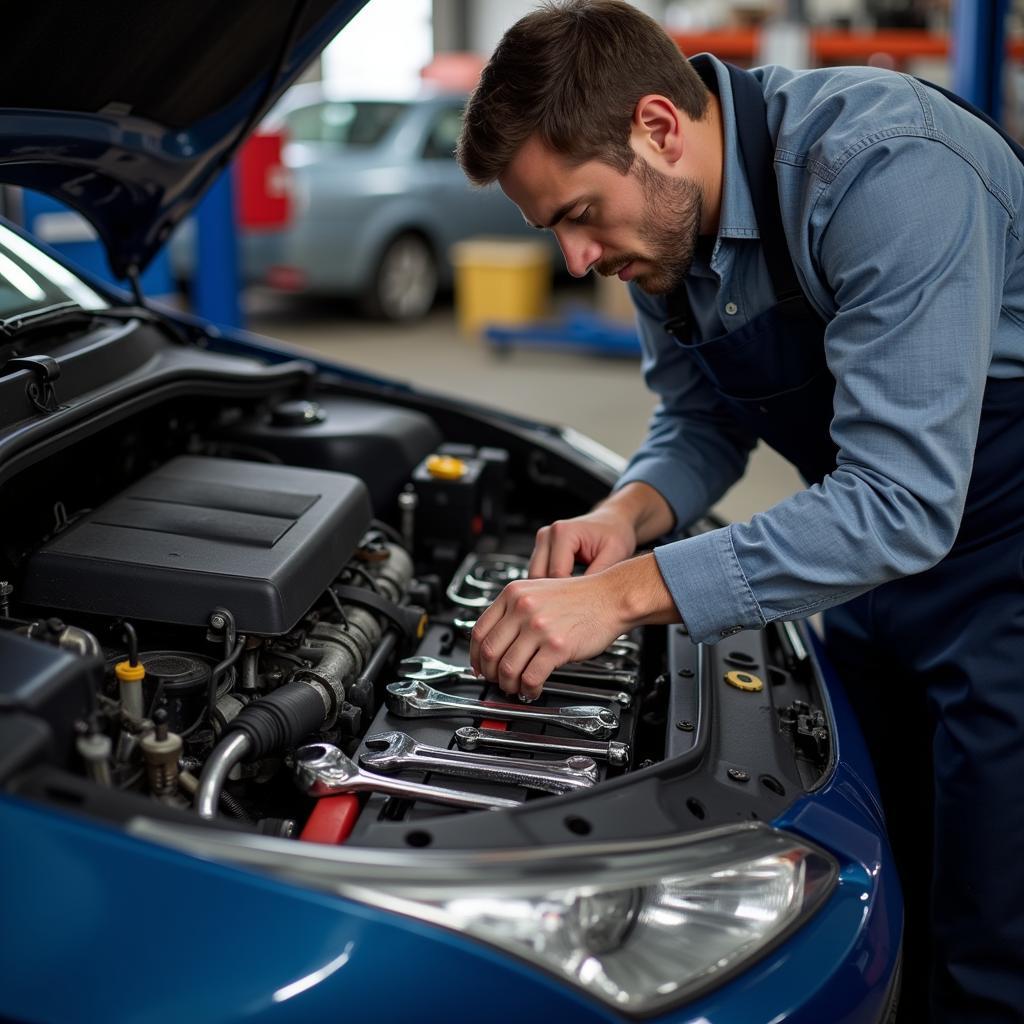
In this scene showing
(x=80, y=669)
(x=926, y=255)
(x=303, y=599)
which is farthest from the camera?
(x=303, y=599)

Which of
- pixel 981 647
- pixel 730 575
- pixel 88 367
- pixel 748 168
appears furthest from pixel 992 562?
pixel 88 367

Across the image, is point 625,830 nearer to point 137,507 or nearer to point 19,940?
point 19,940

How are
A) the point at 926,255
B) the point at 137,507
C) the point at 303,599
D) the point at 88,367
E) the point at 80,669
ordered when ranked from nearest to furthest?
the point at 80,669
the point at 926,255
the point at 303,599
the point at 137,507
the point at 88,367

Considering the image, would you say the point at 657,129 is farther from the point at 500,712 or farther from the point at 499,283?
the point at 499,283

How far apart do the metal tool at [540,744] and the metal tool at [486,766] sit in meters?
0.02

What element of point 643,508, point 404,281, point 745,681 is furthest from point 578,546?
point 404,281

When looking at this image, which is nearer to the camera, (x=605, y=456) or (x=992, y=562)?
(x=992, y=562)

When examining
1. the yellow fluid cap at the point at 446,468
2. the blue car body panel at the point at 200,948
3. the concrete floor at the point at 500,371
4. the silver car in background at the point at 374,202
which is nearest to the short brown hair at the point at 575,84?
the yellow fluid cap at the point at 446,468

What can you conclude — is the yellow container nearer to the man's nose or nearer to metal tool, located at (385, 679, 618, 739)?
the man's nose

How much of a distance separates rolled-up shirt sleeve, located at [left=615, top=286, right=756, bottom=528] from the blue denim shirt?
0.44 m

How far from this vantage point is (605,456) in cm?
215

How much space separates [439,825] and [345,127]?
6.31 m

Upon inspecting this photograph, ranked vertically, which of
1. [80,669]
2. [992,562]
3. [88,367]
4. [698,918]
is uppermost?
[88,367]

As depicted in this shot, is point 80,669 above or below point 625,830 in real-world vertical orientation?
above
